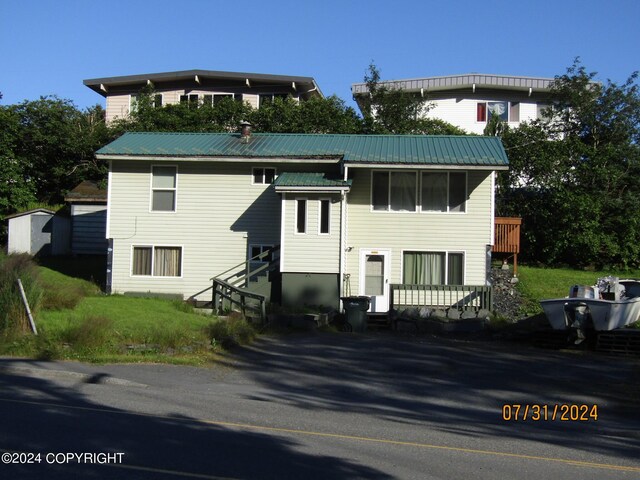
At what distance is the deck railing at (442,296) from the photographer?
22.3 metres

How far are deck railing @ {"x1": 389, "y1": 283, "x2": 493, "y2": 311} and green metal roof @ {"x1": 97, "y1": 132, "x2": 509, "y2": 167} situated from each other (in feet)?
12.9

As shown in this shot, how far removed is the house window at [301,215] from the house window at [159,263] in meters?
4.53

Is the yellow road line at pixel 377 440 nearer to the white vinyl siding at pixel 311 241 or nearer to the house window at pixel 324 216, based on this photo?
the white vinyl siding at pixel 311 241

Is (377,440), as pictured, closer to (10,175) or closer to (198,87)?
(10,175)

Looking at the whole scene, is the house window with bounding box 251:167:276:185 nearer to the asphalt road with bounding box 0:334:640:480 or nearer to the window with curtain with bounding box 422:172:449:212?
the window with curtain with bounding box 422:172:449:212

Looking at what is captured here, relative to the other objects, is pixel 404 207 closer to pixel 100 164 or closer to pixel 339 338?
pixel 339 338

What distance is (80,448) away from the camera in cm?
747

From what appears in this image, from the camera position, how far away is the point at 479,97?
42.0 m

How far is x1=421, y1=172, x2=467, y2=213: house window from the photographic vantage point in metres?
23.7

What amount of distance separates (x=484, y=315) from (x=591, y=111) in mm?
16282

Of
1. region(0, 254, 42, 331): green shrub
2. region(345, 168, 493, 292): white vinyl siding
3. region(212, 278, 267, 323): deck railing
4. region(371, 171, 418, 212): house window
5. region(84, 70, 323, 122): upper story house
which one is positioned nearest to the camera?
region(0, 254, 42, 331): green shrub

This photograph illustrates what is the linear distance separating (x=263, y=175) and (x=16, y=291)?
34.5 ft

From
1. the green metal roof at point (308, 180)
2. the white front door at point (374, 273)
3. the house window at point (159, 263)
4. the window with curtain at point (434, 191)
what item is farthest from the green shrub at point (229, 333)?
the window with curtain at point (434, 191)
